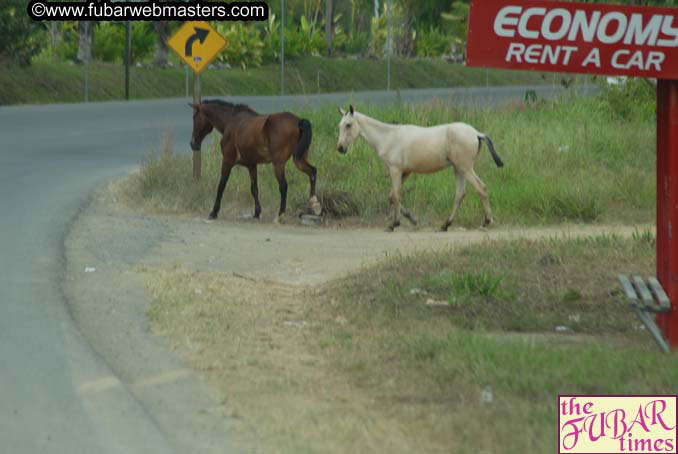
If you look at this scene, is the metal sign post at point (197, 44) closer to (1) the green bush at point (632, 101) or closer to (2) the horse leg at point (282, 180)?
(2) the horse leg at point (282, 180)

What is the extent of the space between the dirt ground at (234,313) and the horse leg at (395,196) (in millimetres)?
166

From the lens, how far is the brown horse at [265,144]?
1791 cm

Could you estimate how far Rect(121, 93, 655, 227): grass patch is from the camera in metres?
18.3

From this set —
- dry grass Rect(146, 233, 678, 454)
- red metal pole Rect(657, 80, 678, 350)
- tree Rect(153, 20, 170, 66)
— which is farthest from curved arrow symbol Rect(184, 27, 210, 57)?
tree Rect(153, 20, 170, 66)

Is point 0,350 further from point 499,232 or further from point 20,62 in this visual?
point 20,62

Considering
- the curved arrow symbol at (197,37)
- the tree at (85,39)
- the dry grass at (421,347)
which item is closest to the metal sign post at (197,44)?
the curved arrow symbol at (197,37)

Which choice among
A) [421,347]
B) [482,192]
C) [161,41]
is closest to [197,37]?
[482,192]

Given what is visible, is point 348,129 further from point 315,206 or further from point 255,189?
point 255,189

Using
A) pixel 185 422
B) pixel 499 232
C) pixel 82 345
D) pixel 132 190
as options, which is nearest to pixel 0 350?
pixel 82 345

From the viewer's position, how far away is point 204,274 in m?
13.2

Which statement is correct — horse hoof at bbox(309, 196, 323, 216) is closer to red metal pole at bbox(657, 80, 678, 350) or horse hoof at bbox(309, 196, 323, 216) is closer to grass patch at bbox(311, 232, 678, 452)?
grass patch at bbox(311, 232, 678, 452)

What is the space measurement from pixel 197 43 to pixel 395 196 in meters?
5.45

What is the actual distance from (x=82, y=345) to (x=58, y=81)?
37022 mm

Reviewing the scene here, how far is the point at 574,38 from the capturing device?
29.2ft
